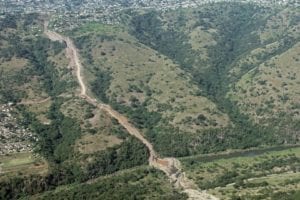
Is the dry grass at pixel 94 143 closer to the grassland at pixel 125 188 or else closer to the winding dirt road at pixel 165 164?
the winding dirt road at pixel 165 164

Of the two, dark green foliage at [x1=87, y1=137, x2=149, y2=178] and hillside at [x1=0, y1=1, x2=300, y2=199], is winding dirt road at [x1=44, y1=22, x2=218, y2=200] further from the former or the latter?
dark green foliage at [x1=87, y1=137, x2=149, y2=178]

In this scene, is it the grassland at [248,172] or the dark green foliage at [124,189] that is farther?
the dark green foliage at [124,189]

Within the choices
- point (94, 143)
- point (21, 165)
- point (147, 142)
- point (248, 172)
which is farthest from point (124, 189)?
point (248, 172)

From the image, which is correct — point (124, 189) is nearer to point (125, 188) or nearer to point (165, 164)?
point (125, 188)

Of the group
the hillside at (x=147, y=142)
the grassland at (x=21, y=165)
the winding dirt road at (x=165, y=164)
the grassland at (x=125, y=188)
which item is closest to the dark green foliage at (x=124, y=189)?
the grassland at (x=125, y=188)

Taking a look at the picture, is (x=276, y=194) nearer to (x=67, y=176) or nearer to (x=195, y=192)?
(x=195, y=192)

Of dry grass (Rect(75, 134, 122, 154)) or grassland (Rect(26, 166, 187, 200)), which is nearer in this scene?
grassland (Rect(26, 166, 187, 200))

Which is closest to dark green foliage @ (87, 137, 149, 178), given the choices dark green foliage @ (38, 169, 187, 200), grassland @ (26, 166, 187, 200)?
grassland @ (26, 166, 187, 200)

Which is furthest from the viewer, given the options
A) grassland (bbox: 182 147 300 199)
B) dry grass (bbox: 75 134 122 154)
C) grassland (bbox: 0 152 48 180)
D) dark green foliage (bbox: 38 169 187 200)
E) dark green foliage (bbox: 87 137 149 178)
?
dry grass (bbox: 75 134 122 154)

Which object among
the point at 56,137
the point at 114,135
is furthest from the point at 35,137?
the point at 114,135

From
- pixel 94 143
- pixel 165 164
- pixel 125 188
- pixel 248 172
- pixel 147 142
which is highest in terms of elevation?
pixel 94 143
